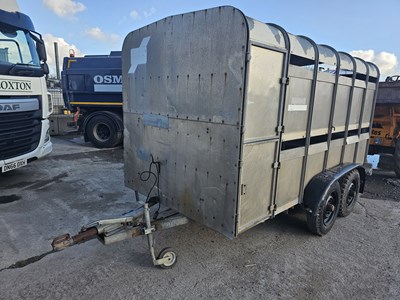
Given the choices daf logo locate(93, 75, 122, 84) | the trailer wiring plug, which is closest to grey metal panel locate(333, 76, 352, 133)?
the trailer wiring plug

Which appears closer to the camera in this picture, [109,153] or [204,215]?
[204,215]

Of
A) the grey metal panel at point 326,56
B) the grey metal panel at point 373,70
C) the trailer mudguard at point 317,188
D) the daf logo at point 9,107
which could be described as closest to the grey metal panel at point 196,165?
the trailer mudguard at point 317,188

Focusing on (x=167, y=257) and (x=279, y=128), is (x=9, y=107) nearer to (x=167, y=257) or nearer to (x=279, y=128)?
(x=167, y=257)

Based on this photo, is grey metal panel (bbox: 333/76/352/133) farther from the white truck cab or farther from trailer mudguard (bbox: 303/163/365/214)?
the white truck cab

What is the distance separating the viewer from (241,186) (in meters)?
2.44

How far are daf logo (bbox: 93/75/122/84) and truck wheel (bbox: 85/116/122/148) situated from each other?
1155mm

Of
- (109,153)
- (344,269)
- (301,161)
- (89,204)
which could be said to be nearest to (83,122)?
(109,153)

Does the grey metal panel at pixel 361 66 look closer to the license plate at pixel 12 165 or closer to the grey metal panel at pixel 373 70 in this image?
the grey metal panel at pixel 373 70

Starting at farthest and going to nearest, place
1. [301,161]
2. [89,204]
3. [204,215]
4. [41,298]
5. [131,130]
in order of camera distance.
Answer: [89,204] < [131,130] < [301,161] < [204,215] < [41,298]

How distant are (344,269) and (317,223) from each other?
23.2 inches

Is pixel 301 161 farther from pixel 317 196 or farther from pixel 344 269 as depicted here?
pixel 344 269

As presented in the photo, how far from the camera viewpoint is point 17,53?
4832mm

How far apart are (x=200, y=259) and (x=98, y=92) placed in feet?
24.6

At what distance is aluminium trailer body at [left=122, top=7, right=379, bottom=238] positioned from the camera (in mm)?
2316
